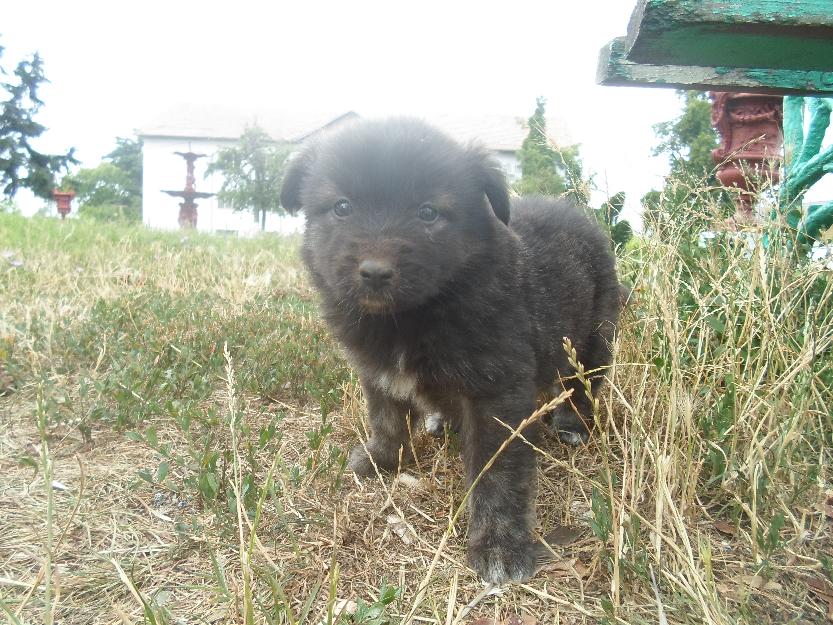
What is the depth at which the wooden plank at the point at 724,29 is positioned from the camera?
158 centimetres

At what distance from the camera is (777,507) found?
85.6 inches

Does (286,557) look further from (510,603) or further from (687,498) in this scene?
(687,498)

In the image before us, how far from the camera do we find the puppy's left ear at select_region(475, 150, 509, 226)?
2627 millimetres

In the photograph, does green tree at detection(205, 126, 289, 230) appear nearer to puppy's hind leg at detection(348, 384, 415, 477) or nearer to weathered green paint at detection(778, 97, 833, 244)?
weathered green paint at detection(778, 97, 833, 244)

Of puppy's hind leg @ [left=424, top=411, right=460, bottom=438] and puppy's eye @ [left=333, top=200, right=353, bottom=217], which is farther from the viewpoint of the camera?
puppy's hind leg @ [left=424, top=411, right=460, bottom=438]

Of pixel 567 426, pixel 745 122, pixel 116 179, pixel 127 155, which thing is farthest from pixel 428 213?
pixel 127 155

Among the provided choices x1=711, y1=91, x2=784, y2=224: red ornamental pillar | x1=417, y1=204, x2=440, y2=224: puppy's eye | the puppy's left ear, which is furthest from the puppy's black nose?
x1=711, y1=91, x2=784, y2=224: red ornamental pillar

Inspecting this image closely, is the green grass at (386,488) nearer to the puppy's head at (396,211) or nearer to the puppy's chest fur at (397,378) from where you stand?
the puppy's chest fur at (397,378)

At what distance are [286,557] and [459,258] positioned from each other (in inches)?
50.7

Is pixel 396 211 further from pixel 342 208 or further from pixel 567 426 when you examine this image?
pixel 567 426

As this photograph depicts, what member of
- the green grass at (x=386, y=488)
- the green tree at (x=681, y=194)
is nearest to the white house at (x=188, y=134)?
the green tree at (x=681, y=194)

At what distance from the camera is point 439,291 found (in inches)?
94.7

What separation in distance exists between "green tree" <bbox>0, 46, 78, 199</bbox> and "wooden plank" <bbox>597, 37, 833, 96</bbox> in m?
55.4

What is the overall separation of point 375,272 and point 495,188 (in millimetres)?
757
